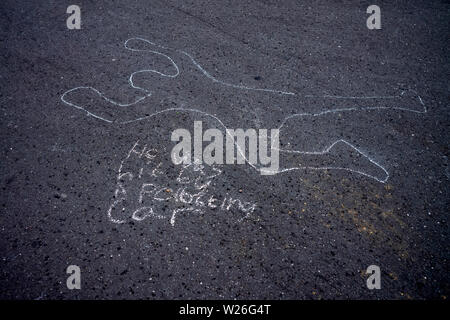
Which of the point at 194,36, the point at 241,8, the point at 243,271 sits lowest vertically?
the point at 243,271

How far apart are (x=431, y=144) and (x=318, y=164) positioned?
1355mm

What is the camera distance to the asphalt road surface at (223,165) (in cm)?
253

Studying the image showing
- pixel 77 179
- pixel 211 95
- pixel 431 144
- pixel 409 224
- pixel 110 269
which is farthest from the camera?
pixel 211 95

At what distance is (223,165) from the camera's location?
3219mm

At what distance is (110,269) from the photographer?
2516 mm

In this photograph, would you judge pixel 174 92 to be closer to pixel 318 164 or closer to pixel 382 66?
pixel 318 164

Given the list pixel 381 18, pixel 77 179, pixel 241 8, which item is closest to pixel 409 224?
pixel 77 179

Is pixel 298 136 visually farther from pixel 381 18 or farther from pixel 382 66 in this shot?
pixel 381 18

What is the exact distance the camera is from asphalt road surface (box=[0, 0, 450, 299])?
253cm

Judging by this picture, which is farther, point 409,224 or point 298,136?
point 298,136

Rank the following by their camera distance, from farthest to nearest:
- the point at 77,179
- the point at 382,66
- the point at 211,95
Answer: the point at 382,66, the point at 211,95, the point at 77,179

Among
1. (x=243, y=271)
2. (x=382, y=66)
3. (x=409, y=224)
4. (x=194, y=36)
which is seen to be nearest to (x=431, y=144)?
(x=409, y=224)

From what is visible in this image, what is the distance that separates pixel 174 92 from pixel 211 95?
1.59 ft

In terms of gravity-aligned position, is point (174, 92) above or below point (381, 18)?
below
